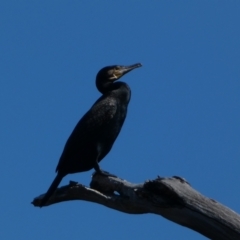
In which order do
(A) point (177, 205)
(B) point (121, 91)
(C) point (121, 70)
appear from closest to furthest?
(A) point (177, 205)
(B) point (121, 91)
(C) point (121, 70)

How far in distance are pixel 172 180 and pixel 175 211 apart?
0.69 feet

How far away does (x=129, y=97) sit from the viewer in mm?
7418

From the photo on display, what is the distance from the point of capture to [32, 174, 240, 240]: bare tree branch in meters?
4.84

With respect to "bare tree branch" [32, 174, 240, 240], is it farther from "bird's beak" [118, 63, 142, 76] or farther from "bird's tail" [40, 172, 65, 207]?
"bird's beak" [118, 63, 142, 76]

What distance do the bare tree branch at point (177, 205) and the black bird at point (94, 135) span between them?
1.00 meters

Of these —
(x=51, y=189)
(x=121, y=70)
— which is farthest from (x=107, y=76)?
(x=51, y=189)

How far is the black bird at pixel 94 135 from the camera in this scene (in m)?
6.85

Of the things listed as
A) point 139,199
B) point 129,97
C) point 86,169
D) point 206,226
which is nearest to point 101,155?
point 86,169

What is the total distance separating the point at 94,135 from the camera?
696cm

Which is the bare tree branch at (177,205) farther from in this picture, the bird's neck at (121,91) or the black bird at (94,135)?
the bird's neck at (121,91)

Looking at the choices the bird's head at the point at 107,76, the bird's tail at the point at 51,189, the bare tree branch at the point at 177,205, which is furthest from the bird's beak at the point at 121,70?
the bare tree branch at the point at 177,205

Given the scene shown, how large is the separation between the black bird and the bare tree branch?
998 mm

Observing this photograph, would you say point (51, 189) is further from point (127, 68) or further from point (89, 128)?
point (127, 68)

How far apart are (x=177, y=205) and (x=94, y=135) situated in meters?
2.03
